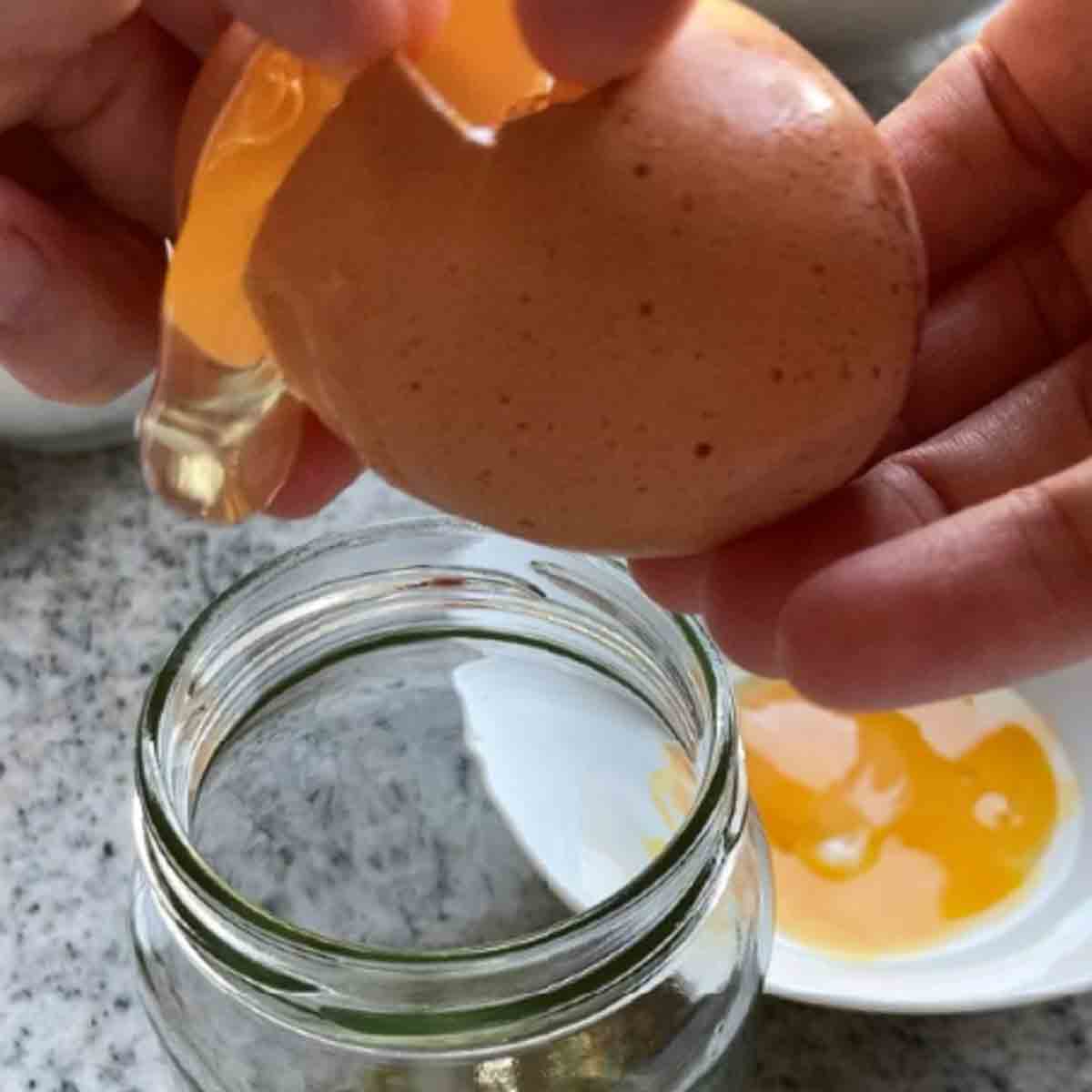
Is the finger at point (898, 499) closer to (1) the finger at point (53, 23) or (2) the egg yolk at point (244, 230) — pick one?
(2) the egg yolk at point (244, 230)

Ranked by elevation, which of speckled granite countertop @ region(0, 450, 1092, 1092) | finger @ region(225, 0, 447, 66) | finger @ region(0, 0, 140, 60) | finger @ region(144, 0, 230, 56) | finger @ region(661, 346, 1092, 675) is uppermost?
finger @ region(225, 0, 447, 66)

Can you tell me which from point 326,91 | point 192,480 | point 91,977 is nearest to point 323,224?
point 326,91

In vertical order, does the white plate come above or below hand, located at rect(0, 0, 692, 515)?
below

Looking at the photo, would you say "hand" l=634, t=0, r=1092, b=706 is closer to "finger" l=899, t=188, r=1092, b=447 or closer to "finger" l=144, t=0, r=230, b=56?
"finger" l=899, t=188, r=1092, b=447

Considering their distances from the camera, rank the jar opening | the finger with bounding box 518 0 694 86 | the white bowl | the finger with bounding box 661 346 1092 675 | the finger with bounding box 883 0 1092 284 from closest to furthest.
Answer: the finger with bounding box 518 0 694 86 < the finger with bounding box 661 346 1092 675 < the jar opening < the finger with bounding box 883 0 1092 284 < the white bowl

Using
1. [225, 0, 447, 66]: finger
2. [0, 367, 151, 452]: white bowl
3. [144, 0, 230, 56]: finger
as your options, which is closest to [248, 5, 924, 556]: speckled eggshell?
[225, 0, 447, 66]: finger

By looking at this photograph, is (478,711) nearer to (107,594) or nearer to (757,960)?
(757,960)

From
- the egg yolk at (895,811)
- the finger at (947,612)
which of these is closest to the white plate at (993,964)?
the egg yolk at (895,811)

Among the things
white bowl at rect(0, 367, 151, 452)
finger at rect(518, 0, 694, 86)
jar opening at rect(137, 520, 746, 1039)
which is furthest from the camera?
white bowl at rect(0, 367, 151, 452)
